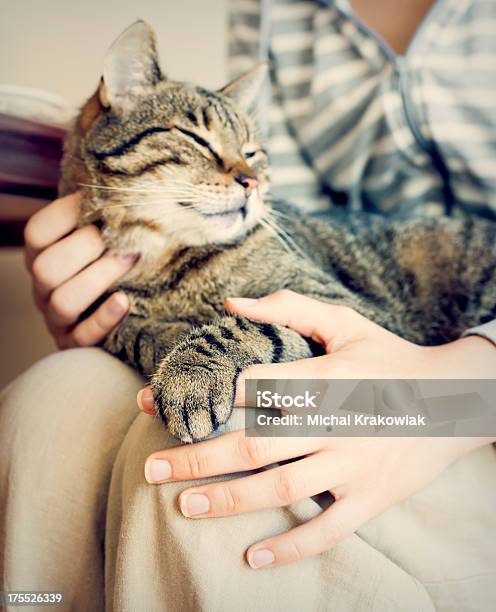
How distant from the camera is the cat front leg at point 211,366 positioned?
576mm

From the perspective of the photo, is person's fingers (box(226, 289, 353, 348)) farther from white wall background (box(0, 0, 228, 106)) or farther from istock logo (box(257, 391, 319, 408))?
white wall background (box(0, 0, 228, 106))

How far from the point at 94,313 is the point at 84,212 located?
0.17 metres

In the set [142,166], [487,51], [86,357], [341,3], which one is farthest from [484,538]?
[341,3]

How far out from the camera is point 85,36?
1177mm

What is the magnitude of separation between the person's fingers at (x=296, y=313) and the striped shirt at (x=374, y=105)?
21.0 inches

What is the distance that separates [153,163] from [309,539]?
1.88 ft

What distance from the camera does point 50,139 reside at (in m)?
0.91

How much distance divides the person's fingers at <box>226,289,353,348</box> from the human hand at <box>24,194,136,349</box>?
0.23m

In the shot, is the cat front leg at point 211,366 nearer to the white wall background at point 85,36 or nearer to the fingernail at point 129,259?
the fingernail at point 129,259

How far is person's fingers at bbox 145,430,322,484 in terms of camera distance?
0.56 meters

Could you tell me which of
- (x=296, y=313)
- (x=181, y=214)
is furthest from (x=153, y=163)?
(x=296, y=313)

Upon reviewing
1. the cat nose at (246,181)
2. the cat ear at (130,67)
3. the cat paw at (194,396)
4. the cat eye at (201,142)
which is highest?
the cat ear at (130,67)

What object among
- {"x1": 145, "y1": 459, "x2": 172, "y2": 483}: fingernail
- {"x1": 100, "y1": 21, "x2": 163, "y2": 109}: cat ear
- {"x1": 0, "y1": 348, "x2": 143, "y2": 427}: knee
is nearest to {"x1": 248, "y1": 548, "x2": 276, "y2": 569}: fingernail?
{"x1": 145, "y1": 459, "x2": 172, "y2": 483}: fingernail

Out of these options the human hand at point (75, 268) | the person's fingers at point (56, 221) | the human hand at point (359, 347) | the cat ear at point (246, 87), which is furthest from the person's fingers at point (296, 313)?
the cat ear at point (246, 87)
